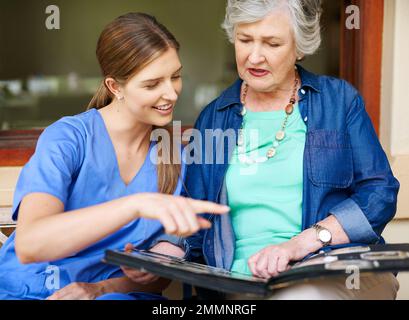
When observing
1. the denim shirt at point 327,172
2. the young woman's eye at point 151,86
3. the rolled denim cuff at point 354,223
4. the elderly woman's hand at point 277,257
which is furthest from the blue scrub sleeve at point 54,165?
the rolled denim cuff at point 354,223

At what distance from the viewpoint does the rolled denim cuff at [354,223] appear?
1.89m

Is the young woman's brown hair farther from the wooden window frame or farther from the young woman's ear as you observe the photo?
the wooden window frame

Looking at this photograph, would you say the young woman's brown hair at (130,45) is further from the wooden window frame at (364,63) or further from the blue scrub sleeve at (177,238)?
the wooden window frame at (364,63)

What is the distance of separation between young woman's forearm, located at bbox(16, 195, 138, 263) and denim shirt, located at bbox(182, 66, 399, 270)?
22.1 inches

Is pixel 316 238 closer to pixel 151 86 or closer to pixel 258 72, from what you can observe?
pixel 258 72

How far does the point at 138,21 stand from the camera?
6.21 ft

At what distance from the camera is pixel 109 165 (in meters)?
1.93

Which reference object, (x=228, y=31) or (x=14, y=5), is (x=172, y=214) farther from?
(x=14, y=5)

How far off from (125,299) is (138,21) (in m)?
0.77

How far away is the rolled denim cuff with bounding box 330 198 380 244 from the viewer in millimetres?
1891

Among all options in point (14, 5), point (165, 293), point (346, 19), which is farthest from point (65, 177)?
point (14, 5)

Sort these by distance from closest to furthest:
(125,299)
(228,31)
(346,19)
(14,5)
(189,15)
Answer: (125,299) < (228,31) < (346,19) < (14,5) < (189,15)

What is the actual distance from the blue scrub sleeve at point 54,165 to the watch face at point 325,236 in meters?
0.71

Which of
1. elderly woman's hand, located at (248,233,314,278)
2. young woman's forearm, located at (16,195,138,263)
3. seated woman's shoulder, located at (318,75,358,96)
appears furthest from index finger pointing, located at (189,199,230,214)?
seated woman's shoulder, located at (318,75,358,96)
